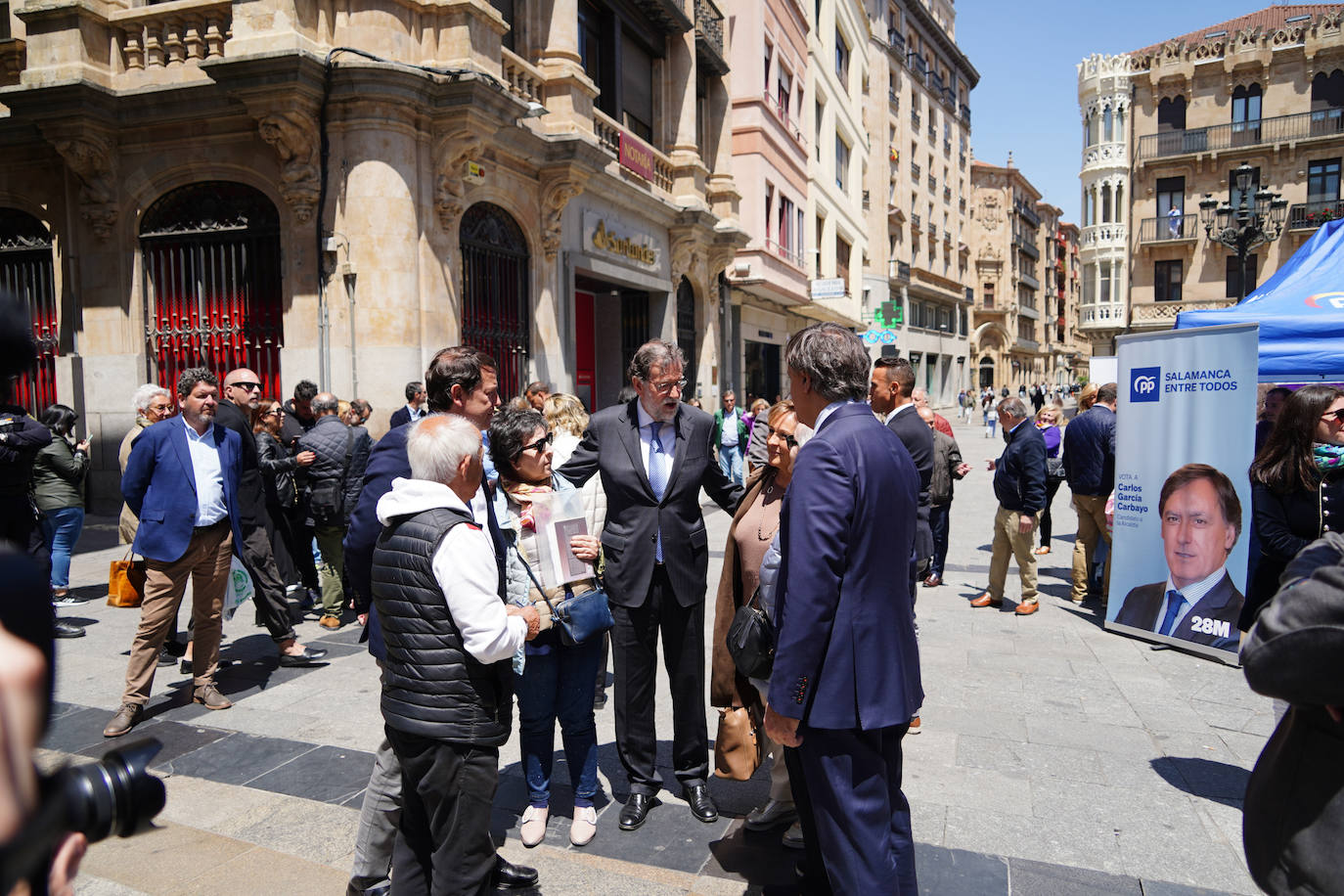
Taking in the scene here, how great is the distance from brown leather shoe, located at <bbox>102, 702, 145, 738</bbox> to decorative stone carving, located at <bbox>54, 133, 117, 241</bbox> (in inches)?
358

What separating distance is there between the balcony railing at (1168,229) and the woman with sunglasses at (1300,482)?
138 feet

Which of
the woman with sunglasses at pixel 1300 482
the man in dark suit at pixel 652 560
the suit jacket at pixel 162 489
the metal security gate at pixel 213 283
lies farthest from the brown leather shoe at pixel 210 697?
the metal security gate at pixel 213 283

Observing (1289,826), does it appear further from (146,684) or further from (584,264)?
(584,264)

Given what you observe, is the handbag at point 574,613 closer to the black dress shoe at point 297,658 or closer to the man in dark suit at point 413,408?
the black dress shoe at point 297,658

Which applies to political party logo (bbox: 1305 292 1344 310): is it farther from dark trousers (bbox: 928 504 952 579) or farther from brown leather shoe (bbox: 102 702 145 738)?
brown leather shoe (bbox: 102 702 145 738)

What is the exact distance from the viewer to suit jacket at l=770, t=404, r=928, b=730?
2.62m

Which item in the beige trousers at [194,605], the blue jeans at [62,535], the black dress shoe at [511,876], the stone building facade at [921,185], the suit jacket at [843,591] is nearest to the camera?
the suit jacket at [843,591]

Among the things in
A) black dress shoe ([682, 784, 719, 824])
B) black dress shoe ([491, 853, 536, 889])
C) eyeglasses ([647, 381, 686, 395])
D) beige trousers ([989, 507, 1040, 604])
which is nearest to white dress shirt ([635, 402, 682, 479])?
eyeglasses ([647, 381, 686, 395])

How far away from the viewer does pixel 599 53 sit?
648 inches

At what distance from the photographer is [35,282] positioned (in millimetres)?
12297

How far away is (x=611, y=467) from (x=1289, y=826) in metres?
2.85

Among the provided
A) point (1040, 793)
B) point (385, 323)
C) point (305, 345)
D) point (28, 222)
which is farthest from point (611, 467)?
point (28, 222)

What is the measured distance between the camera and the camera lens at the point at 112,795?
44.0 inches

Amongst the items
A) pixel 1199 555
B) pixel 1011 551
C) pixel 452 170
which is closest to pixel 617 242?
pixel 452 170
